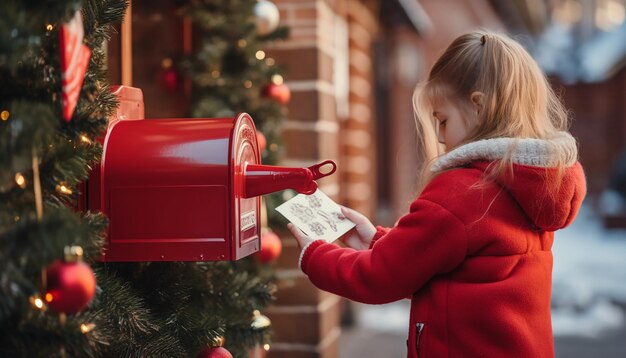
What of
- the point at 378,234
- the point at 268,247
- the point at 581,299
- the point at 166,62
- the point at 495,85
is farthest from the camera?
the point at 581,299

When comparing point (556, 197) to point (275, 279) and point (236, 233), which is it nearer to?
point (236, 233)

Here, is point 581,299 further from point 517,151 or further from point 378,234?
point 517,151

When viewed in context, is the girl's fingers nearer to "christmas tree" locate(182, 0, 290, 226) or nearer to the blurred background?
the blurred background

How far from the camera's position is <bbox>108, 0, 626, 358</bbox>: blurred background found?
2705 millimetres

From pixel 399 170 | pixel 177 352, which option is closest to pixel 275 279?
pixel 177 352

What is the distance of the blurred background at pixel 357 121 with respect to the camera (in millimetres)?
2705

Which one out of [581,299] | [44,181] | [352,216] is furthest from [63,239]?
[581,299]

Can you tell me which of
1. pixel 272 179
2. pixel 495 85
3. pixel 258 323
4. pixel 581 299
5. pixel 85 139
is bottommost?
pixel 581 299

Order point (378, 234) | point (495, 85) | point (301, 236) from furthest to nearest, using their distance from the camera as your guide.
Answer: point (378, 234) → point (301, 236) → point (495, 85)

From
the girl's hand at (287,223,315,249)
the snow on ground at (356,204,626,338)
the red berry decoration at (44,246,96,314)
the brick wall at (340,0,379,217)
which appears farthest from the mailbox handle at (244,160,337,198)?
the snow on ground at (356,204,626,338)

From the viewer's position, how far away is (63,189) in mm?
1352

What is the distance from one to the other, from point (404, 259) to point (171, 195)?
1.73 ft

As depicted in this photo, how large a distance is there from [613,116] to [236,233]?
17706mm

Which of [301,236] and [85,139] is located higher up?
[85,139]
